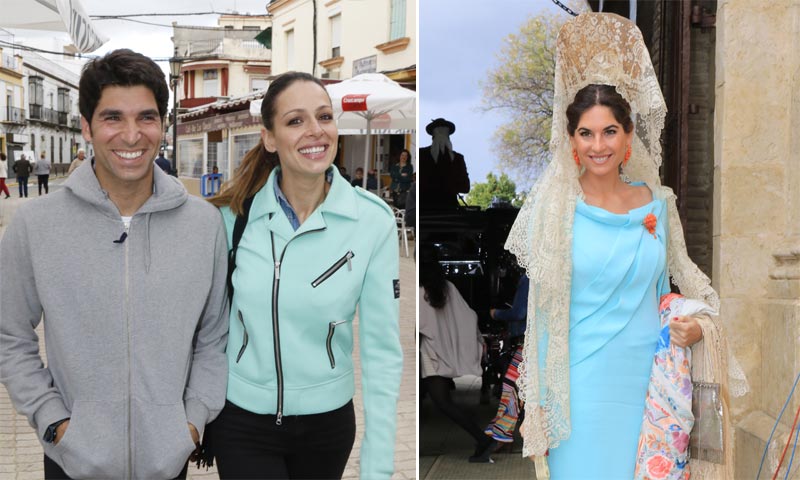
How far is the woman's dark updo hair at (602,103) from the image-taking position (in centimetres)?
305

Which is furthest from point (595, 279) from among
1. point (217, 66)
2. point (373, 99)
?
point (217, 66)

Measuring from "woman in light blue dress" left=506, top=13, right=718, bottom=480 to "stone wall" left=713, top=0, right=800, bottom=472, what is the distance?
5.49 feet

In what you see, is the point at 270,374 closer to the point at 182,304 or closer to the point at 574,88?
the point at 182,304

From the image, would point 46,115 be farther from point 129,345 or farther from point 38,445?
point 129,345

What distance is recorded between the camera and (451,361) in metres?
6.64

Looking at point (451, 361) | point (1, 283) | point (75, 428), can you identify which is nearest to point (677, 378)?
point (75, 428)

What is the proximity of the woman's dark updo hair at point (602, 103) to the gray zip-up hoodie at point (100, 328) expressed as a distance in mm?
1439

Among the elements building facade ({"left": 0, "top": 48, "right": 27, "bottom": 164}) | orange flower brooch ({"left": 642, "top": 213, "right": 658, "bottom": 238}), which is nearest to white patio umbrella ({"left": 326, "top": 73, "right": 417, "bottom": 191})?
orange flower brooch ({"left": 642, "top": 213, "right": 658, "bottom": 238})

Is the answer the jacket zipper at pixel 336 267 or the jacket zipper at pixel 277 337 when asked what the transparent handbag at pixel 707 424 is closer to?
the jacket zipper at pixel 336 267

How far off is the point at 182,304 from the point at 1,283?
438 mm

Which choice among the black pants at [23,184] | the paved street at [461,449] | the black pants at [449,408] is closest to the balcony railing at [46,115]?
the black pants at [23,184]

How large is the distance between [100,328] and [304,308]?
0.51m

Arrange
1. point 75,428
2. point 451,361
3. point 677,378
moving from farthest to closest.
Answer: point 451,361
point 677,378
point 75,428

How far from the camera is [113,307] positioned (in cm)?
222
